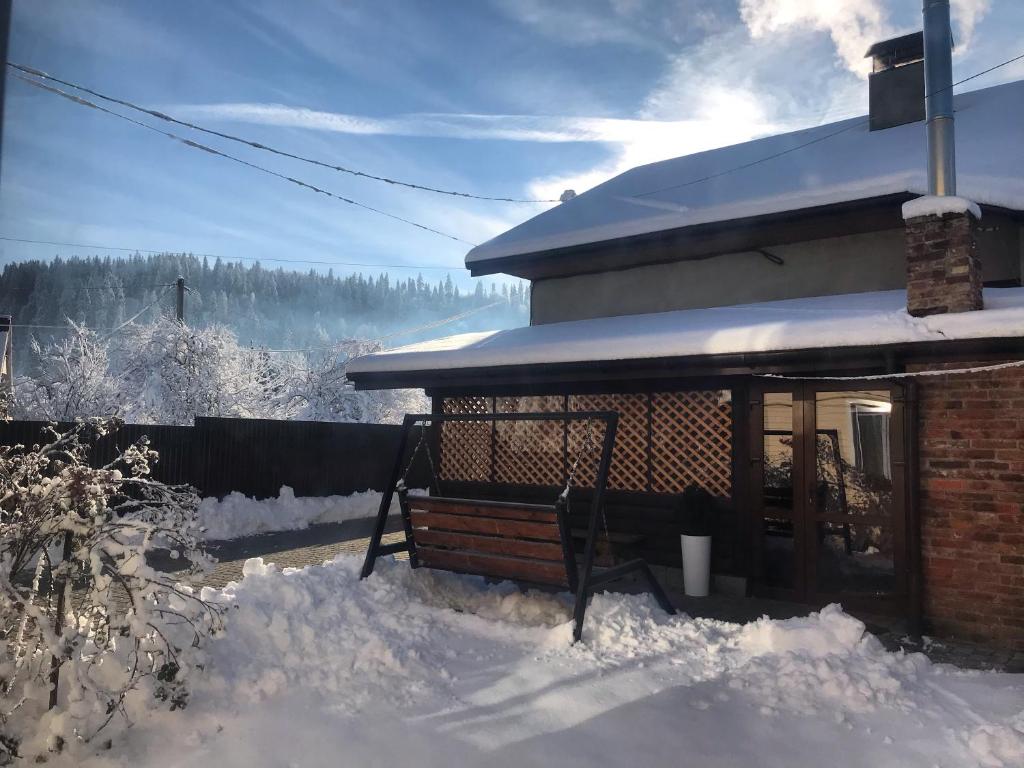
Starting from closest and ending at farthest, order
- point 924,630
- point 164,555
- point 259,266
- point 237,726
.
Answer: point 237,726
point 924,630
point 164,555
point 259,266

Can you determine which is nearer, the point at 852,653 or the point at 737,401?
the point at 852,653

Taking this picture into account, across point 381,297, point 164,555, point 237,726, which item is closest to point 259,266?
point 381,297

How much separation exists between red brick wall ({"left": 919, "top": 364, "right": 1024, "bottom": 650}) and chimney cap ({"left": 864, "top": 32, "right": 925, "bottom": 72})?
286 inches

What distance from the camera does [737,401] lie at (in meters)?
7.16

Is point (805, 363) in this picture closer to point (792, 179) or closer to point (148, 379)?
point (792, 179)

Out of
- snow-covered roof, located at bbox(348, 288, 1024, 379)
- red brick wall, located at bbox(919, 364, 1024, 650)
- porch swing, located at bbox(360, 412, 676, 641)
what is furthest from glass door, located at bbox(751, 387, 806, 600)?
porch swing, located at bbox(360, 412, 676, 641)

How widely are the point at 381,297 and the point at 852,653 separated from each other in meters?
119

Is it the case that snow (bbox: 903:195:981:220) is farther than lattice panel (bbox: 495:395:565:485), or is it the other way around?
lattice panel (bbox: 495:395:565:485)

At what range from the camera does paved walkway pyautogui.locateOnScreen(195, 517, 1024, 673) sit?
16.4ft

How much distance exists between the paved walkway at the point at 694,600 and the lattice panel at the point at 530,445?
1.87 meters

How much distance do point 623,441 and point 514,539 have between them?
299 cm

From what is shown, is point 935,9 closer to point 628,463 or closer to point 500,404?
point 628,463

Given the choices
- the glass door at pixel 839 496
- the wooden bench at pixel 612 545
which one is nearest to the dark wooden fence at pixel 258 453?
the wooden bench at pixel 612 545

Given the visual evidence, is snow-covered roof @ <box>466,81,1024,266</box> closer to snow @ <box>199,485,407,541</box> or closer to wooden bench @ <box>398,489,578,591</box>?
wooden bench @ <box>398,489,578,591</box>
